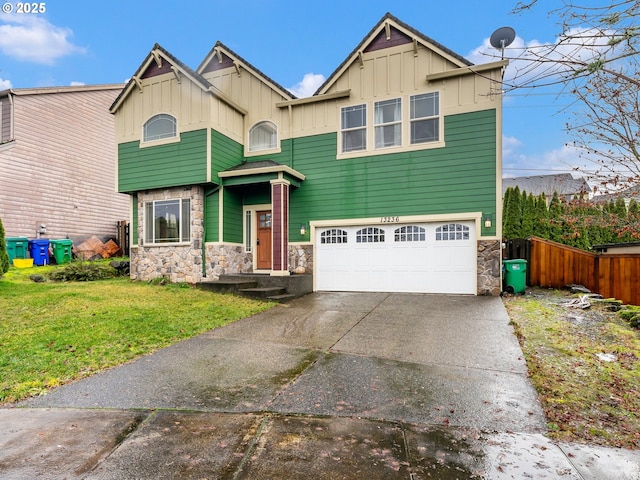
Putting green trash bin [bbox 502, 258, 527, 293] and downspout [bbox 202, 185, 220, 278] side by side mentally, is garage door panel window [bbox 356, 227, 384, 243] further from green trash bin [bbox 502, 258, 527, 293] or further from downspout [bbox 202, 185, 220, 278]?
downspout [bbox 202, 185, 220, 278]

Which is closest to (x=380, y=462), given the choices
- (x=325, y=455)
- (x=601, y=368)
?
(x=325, y=455)

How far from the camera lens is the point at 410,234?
1030 centimetres

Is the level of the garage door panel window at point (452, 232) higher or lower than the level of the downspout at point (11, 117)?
lower

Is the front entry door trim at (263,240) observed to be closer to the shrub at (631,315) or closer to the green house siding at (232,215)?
the green house siding at (232,215)

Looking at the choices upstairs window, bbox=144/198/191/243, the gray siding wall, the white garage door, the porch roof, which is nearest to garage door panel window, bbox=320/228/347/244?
the white garage door

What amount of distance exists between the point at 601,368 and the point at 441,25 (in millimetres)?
6863

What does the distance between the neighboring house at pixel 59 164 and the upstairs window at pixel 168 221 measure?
6322mm

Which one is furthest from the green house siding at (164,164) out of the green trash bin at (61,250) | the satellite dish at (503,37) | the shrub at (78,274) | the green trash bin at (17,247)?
the satellite dish at (503,37)

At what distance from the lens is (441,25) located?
295 inches

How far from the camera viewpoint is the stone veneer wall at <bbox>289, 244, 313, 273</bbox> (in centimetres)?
1125

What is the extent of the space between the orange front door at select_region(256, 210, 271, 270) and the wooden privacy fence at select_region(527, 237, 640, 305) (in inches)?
319

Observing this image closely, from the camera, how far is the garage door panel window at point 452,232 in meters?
9.85

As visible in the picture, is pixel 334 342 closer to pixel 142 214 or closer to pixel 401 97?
pixel 401 97

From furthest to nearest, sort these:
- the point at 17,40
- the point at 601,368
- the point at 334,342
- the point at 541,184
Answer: the point at 541,184
the point at 17,40
the point at 334,342
the point at 601,368
